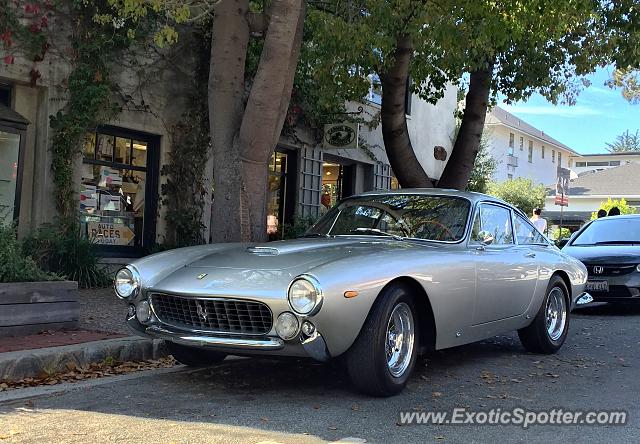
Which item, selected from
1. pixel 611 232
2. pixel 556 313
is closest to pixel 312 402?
pixel 556 313

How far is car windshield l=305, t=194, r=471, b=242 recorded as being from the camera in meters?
5.70

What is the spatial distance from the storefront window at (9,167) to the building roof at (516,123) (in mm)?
39561

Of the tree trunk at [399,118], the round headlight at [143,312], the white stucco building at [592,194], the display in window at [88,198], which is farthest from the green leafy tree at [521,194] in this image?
the round headlight at [143,312]

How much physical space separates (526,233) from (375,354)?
3068 millimetres

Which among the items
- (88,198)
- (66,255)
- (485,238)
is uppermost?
(88,198)

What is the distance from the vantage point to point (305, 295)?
166 inches

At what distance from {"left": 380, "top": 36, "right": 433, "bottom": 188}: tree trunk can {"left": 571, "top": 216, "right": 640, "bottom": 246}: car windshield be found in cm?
280

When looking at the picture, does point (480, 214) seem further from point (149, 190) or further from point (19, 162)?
point (149, 190)

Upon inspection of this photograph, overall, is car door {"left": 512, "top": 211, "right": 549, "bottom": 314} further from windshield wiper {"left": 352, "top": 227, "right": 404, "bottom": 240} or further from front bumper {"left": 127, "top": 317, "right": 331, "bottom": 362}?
Result: front bumper {"left": 127, "top": 317, "right": 331, "bottom": 362}

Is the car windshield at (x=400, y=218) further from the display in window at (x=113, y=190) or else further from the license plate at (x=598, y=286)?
the display in window at (x=113, y=190)

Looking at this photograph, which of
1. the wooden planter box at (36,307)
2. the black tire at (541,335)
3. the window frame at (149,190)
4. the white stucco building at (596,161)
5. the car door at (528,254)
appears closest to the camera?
the wooden planter box at (36,307)

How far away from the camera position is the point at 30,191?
1016cm

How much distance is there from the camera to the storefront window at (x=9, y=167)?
9.48 meters

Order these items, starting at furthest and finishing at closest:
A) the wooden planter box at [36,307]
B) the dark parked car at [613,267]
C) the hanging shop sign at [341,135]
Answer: the hanging shop sign at [341,135] < the dark parked car at [613,267] < the wooden planter box at [36,307]
